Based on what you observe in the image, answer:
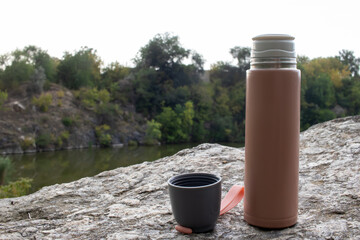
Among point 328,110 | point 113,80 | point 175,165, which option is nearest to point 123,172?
point 175,165

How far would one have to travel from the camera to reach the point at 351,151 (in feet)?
5.82

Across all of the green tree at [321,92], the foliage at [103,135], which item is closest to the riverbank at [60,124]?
the foliage at [103,135]

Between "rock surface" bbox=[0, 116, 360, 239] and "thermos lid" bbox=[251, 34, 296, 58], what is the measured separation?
591 mm

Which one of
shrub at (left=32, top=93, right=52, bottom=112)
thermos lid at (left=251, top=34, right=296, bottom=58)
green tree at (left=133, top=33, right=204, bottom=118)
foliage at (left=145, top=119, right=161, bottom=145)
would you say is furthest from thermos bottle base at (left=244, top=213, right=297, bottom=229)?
green tree at (left=133, top=33, right=204, bottom=118)

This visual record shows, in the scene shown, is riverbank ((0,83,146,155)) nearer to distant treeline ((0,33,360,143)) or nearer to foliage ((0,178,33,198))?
distant treeline ((0,33,360,143))

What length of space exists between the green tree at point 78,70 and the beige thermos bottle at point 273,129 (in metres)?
18.3

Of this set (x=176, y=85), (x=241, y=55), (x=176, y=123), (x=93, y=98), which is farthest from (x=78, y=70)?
(x=241, y=55)

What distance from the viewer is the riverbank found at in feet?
44.8

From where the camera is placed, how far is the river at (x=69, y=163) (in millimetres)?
9578

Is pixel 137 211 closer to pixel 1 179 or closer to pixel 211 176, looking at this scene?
pixel 211 176

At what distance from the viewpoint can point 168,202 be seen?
1474mm

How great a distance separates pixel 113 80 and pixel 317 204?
19678 millimetres

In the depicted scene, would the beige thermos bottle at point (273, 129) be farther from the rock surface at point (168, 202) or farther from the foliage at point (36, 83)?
the foliage at point (36, 83)

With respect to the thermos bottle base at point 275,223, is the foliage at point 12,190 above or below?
below
